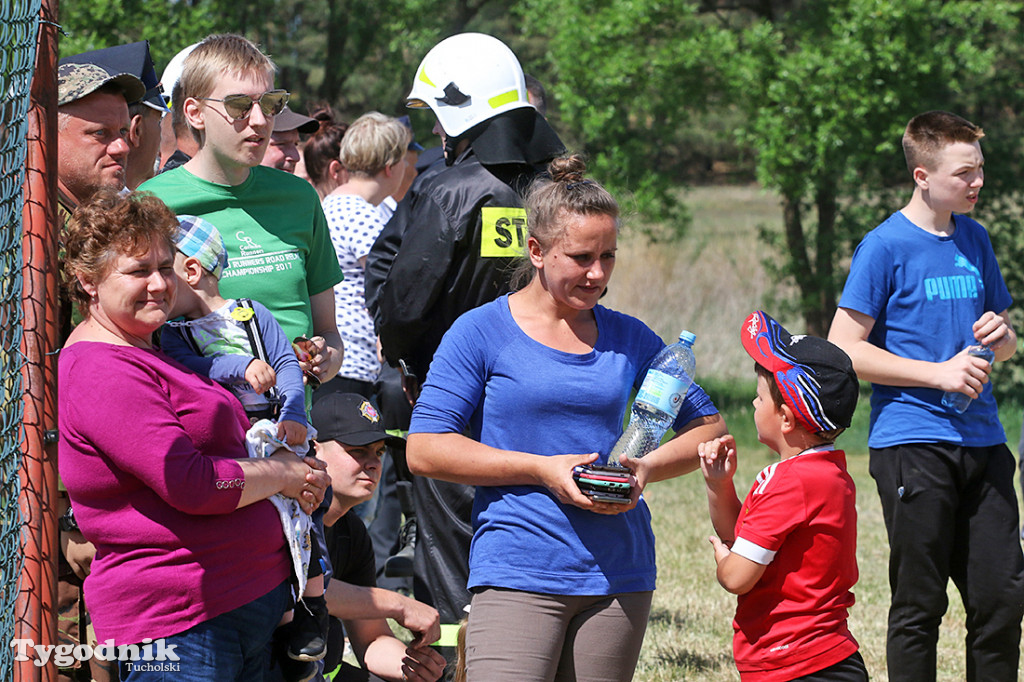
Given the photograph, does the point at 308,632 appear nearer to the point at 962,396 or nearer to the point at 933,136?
the point at 962,396

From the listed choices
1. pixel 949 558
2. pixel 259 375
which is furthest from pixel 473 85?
pixel 949 558

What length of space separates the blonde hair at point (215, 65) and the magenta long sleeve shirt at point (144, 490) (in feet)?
3.47

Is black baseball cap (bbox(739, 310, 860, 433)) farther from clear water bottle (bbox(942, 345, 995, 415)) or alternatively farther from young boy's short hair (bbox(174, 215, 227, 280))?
young boy's short hair (bbox(174, 215, 227, 280))

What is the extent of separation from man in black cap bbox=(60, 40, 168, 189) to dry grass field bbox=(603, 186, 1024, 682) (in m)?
3.11

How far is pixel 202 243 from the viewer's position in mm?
3107

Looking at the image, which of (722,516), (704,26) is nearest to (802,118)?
(704,26)

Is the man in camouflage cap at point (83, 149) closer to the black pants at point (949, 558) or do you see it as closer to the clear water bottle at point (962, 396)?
the black pants at point (949, 558)

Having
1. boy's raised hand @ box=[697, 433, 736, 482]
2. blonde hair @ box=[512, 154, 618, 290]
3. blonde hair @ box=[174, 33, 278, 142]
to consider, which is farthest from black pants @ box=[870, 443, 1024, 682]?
blonde hair @ box=[174, 33, 278, 142]

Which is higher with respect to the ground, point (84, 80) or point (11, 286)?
point (84, 80)

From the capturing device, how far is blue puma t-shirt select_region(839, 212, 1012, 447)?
14.1ft

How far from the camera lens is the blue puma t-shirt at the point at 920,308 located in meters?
4.29

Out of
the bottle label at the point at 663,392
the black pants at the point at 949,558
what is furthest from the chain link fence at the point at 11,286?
the black pants at the point at 949,558

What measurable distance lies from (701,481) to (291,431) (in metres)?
7.93

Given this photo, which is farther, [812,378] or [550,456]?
[812,378]
